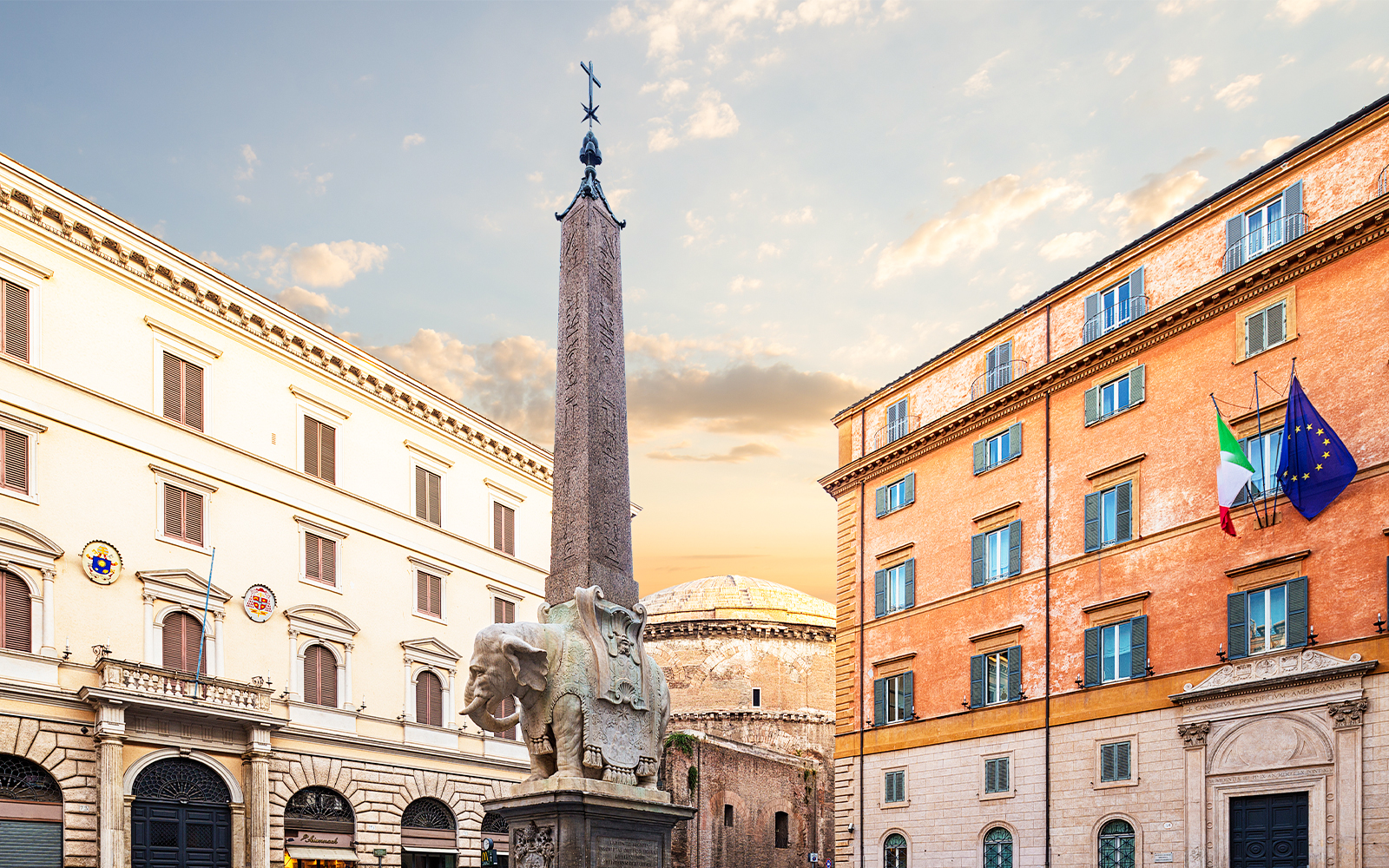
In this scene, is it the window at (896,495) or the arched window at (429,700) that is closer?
the window at (896,495)

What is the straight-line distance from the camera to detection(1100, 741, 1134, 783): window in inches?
918

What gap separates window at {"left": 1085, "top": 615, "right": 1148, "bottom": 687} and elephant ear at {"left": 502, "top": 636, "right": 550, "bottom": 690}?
17.4 m

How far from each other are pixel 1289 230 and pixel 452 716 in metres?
22.9

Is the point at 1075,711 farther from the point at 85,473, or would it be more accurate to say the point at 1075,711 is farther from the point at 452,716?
the point at 85,473

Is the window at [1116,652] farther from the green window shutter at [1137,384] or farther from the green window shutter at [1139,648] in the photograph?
the green window shutter at [1137,384]

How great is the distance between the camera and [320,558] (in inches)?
1133

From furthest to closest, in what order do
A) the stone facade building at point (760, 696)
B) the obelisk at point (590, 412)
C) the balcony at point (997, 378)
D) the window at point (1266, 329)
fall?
1. the stone facade building at point (760, 696)
2. the balcony at point (997, 378)
3. the window at point (1266, 329)
4. the obelisk at point (590, 412)

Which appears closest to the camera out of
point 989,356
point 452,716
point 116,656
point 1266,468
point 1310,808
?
point 1310,808

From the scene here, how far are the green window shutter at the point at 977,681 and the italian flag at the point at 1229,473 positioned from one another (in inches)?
293

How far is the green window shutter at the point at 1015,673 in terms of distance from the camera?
2622cm

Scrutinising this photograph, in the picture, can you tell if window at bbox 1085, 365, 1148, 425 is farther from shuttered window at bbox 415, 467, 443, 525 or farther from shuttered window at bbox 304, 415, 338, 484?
shuttered window at bbox 304, 415, 338, 484

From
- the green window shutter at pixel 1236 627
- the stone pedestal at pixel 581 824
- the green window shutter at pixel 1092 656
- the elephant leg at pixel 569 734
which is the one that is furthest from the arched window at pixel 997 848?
the elephant leg at pixel 569 734

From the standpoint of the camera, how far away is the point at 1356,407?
20.4 meters

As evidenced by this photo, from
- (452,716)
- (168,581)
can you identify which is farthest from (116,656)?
(452,716)
